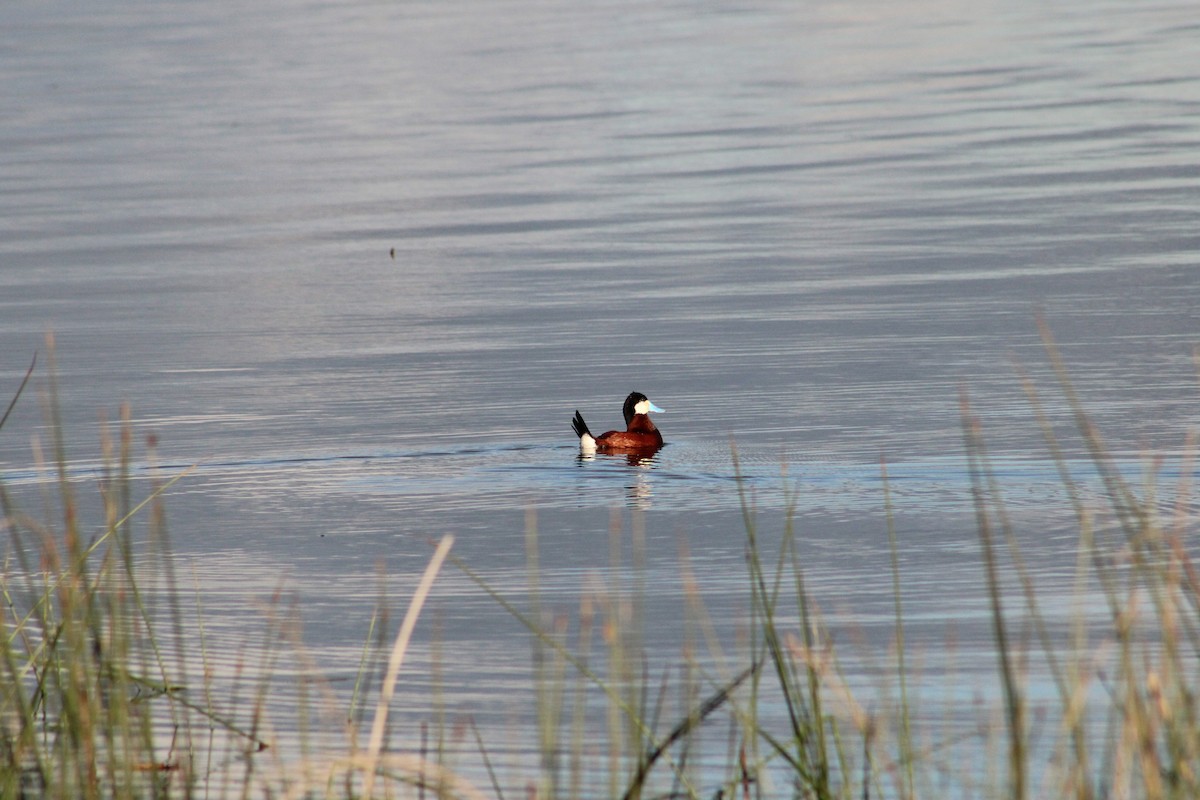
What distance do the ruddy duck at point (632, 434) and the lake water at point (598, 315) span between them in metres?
0.13

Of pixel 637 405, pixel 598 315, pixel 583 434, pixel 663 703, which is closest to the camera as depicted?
pixel 663 703

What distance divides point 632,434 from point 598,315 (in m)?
2.35

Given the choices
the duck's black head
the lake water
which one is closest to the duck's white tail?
the lake water

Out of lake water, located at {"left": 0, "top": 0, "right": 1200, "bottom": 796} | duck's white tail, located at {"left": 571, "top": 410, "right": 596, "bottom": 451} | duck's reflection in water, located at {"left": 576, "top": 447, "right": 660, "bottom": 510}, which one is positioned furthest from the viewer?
duck's white tail, located at {"left": 571, "top": 410, "right": 596, "bottom": 451}

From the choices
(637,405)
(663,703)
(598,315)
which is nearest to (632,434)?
(637,405)

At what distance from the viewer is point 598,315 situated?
11.5 m

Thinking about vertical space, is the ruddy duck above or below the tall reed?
above

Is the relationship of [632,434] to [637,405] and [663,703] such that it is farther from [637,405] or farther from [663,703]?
[663,703]

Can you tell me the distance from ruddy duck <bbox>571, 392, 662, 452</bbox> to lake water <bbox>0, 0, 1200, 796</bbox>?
5.1 inches

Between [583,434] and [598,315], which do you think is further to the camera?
[598,315]

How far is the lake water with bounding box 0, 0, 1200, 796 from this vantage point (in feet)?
23.2

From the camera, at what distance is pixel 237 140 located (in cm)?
2050

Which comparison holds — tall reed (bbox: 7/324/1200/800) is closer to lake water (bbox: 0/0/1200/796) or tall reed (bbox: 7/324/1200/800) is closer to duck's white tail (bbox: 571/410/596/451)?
lake water (bbox: 0/0/1200/796)

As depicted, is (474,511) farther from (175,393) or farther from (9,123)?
(9,123)
